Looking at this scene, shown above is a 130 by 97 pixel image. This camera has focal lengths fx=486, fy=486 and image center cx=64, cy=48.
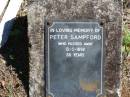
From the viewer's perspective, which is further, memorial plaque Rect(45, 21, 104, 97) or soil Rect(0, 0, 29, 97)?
soil Rect(0, 0, 29, 97)

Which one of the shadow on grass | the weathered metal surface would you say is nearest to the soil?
the shadow on grass

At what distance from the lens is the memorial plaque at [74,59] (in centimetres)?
438

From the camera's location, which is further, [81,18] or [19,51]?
[19,51]

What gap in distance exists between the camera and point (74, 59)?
14.6ft

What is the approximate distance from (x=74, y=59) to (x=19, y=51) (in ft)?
3.29

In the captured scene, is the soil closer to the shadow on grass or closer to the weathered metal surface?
the shadow on grass

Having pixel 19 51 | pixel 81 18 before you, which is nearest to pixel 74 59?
pixel 81 18

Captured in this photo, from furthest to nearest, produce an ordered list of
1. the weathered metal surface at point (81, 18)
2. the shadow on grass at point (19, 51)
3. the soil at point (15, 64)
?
the shadow on grass at point (19, 51), the soil at point (15, 64), the weathered metal surface at point (81, 18)

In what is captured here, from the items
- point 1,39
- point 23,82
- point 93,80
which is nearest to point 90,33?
point 93,80

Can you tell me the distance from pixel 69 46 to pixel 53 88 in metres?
0.43

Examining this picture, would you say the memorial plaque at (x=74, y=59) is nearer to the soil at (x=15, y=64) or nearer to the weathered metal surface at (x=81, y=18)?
the weathered metal surface at (x=81, y=18)

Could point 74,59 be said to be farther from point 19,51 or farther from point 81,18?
point 19,51

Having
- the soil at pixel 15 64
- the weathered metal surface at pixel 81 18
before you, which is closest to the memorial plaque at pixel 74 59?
the weathered metal surface at pixel 81 18

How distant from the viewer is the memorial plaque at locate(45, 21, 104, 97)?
14.4 ft
